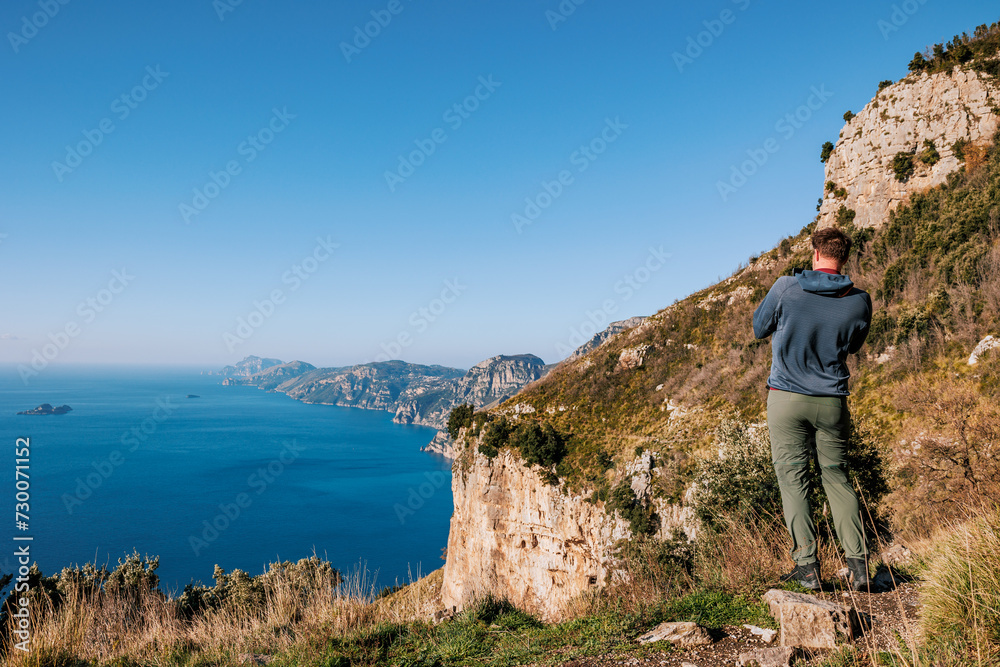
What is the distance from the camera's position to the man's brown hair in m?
3.25

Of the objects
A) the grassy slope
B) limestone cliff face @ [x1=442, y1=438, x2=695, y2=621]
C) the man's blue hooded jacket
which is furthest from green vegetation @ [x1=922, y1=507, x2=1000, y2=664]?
limestone cliff face @ [x1=442, y1=438, x2=695, y2=621]

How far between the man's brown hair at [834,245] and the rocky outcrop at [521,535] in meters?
16.7

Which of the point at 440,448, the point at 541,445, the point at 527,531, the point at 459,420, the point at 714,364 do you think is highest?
the point at 714,364

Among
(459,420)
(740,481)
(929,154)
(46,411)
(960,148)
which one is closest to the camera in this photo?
(740,481)

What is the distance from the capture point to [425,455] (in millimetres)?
124625

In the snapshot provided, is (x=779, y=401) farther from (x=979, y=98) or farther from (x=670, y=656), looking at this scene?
(x=979, y=98)

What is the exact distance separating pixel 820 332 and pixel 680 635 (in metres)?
2.33

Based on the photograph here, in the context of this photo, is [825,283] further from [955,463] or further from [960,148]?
[960,148]

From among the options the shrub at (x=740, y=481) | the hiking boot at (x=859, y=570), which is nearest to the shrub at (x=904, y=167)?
the shrub at (x=740, y=481)

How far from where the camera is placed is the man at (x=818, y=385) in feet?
10.4

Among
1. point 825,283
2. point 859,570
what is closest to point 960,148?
point 825,283

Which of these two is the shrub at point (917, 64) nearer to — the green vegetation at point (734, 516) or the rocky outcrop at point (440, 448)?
the green vegetation at point (734, 516)

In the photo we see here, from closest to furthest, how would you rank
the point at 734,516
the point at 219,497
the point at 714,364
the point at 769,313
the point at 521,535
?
the point at 769,313 → the point at 734,516 → the point at 714,364 → the point at 521,535 → the point at 219,497

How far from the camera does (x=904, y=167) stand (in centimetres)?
2214
